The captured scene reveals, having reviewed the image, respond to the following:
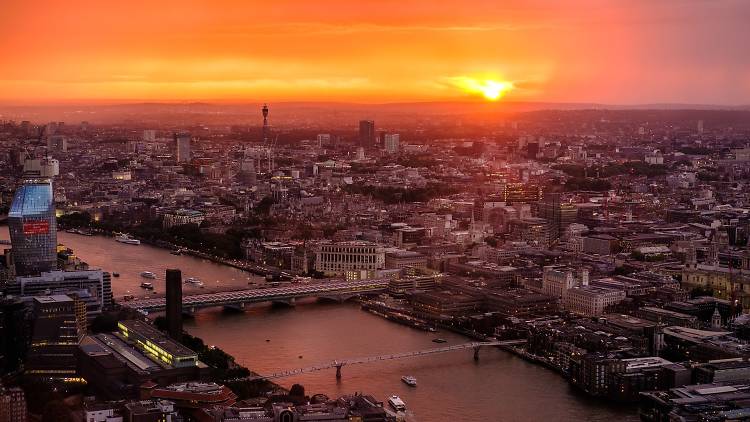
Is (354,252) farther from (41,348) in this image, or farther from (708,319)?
(41,348)

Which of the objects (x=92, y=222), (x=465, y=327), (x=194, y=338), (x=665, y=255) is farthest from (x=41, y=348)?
(x=92, y=222)

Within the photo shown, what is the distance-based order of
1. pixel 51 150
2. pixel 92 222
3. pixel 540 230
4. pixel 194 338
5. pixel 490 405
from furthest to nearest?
1. pixel 51 150
2. pixel 92 222
3. pixel 540 230
4. pixel 194 338
5. pixel 490 405

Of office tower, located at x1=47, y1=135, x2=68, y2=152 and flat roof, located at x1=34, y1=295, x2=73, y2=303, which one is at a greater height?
office tower, located at x1=47, y1=135, x2=68, y2=152

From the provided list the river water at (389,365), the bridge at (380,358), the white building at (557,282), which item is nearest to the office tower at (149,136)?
the river water at (389,365)

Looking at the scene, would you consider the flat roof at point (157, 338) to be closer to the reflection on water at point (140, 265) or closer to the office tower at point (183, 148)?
the reflection on water at point (140, 265)

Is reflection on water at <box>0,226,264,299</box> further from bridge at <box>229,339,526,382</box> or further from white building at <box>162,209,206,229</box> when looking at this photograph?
bridge at <box>229,339,526,382</box>

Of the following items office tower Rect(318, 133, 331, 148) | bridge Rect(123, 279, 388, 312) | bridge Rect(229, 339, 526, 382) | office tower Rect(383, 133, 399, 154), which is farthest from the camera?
office tower Rect(318, 133, 331, 148)

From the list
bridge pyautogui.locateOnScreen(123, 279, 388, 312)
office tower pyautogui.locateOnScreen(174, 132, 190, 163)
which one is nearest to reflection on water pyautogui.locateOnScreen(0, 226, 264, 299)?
bridge pyautogui.locateOnScreen(123, 279, 388, 312)
